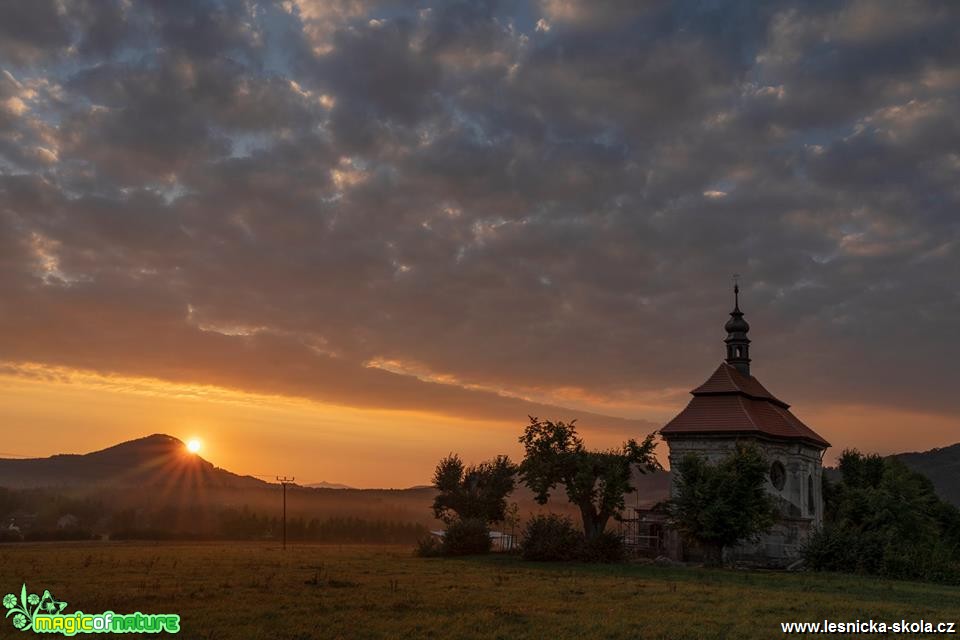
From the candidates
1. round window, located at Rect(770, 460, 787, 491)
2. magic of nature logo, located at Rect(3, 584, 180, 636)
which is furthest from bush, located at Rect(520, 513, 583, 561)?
magic of nature logo, located at Rect(3, 584, 180, 636)

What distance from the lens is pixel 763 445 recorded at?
54312 millimetres

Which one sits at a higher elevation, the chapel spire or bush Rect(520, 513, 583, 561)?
the chapel spire

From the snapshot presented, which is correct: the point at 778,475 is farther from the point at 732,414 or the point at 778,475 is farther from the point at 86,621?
the point at 86,621

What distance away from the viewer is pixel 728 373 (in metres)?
60.3

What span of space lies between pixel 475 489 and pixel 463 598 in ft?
124

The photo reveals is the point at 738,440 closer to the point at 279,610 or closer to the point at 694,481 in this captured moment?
the point at 694,481

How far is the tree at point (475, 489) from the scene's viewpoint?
65.3 metres

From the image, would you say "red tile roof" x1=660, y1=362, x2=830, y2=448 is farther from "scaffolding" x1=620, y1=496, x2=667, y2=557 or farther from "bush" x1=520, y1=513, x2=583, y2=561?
"bush" x1=520, y1=513, x2=583, y2=561

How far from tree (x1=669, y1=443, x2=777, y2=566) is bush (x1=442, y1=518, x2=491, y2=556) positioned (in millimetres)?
14773

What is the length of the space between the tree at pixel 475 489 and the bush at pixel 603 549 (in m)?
15.9

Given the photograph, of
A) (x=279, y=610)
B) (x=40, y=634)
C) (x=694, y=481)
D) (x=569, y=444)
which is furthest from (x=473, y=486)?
(x=40, y=634)

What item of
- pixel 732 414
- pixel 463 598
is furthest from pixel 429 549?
pixel 463 598

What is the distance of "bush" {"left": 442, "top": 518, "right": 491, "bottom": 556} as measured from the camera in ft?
182

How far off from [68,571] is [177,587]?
11.1 m
